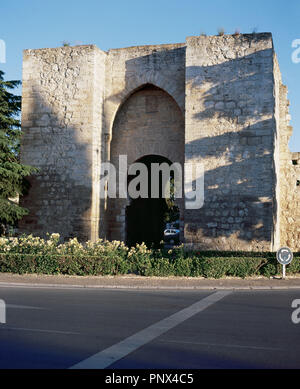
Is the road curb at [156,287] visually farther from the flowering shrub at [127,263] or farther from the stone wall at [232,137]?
the stone wall at [232,137]

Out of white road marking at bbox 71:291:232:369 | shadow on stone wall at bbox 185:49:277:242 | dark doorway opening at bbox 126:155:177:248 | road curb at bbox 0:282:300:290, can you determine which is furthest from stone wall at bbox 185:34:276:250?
white road marking at bbox 71:291:232:369

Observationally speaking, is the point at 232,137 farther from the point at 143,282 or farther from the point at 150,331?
the point at 150,331

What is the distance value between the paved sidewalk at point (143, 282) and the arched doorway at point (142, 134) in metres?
5.83

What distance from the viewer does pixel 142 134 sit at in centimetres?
1886

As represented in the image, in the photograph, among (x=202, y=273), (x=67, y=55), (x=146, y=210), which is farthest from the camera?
(x=146, y=210)

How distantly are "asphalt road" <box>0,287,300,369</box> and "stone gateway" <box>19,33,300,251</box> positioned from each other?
6.77 metres

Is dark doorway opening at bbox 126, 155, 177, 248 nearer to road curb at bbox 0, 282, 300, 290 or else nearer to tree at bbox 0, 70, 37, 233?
tree at bbox 0, 70, 37, 233

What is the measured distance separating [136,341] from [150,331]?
0.64 metres

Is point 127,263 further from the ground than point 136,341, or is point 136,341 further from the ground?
point 127,263

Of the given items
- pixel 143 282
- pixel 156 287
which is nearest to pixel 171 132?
pixel 143 282

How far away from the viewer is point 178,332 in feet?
21.1

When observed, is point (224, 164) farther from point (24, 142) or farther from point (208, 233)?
point (24, 142)
